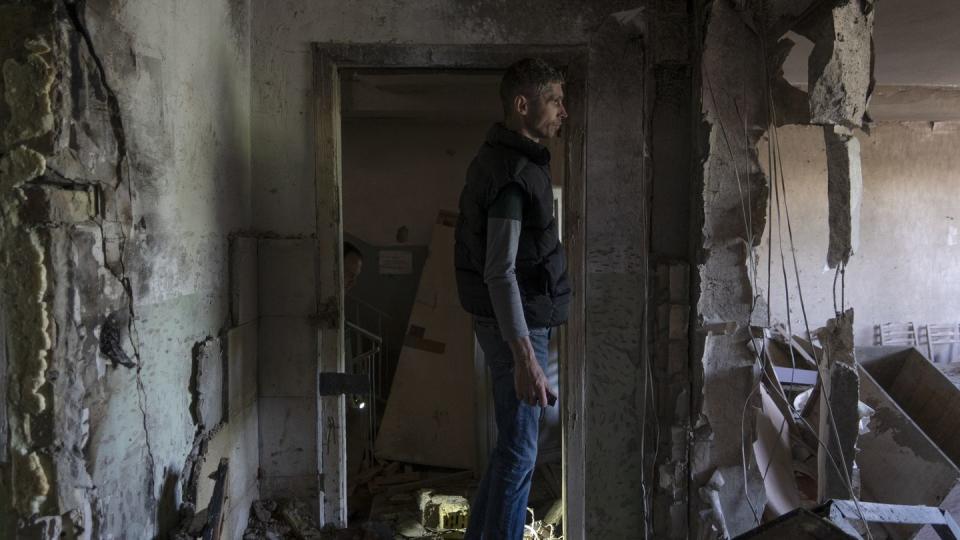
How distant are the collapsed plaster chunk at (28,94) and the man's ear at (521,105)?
1.26m

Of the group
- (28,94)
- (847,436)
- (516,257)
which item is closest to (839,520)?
(847,436)

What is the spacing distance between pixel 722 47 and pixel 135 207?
6.96 feet

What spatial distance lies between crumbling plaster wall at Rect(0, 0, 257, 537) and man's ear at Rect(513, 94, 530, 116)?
1.02m

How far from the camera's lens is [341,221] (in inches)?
101

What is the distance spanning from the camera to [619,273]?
101 inches

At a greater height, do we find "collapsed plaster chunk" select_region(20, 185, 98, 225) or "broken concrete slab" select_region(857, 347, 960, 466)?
"collapsed plaster chunk" select_region(20, 185, 98, 225)

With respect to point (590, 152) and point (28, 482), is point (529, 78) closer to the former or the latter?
point (590, 152)

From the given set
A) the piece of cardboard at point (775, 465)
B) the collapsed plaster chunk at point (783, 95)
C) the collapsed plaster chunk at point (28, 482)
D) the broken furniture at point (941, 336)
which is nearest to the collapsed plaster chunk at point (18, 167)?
the collapsed plaster chunk at point (28, 482)

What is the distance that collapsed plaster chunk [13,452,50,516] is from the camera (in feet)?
4.19

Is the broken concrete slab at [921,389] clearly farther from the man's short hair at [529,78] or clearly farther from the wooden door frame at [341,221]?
the man's short hair at [529,78]

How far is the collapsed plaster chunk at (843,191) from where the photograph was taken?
2.04m

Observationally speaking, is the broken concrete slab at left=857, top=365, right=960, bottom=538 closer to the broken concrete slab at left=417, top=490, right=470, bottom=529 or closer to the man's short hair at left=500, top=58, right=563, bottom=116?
the broken concrete slab at left=417, top=490, right=470, bottom=529

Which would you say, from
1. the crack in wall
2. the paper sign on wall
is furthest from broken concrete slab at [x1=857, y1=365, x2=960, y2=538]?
the crack in wall

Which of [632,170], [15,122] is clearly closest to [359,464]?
[632,170]
